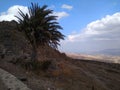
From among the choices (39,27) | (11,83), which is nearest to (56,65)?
(39,27)

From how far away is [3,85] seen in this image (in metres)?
14.2

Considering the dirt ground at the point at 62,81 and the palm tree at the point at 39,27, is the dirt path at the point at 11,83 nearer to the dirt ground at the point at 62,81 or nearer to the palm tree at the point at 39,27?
the dirt ground at the point at 62,81

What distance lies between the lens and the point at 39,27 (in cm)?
2647

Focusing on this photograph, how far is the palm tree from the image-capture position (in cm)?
2681

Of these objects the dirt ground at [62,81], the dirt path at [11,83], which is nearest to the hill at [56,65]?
the dirt ground at [62,81]

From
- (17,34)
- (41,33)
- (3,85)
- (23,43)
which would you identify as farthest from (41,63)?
(17,34)

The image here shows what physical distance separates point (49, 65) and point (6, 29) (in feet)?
81.7

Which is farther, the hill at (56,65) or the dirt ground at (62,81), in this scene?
the hill at (56,65)

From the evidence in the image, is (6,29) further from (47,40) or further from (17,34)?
(47,40)

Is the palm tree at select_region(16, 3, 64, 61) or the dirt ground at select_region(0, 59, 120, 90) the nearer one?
the dirt ground at select_region(0, 59, 120, 90)

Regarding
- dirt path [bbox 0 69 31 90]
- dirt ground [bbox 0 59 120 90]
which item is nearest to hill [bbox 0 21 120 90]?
dirt ground [bbox 0 59 120 90]

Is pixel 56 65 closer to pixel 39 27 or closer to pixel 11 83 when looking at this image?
pixel 39 27

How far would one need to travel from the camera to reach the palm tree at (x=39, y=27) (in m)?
26.8

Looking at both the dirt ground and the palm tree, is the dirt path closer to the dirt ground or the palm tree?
the dirt ground
